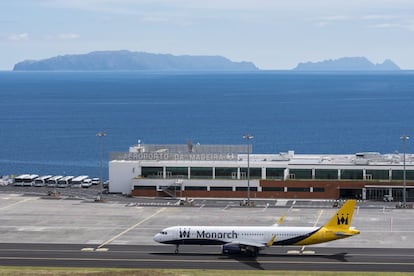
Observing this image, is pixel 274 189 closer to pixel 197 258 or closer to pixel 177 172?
pixel 177 172

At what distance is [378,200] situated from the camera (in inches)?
5468

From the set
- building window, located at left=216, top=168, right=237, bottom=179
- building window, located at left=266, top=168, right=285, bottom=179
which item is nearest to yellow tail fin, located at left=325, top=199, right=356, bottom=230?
building window, located at left=266, top=168, right=285, bottom=179

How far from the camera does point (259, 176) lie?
474 feet

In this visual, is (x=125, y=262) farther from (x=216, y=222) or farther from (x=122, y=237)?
(x=216, y=222)

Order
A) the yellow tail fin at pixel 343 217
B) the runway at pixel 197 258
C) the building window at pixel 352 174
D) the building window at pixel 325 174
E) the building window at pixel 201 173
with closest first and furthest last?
the runway at pixel 197 258 → the yellow tail fin at pixel 343 217 → the building window at pixel 352 174 → the building window at pixel 325 174 → the building window at pixel 201 173

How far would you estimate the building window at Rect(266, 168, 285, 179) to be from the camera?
14425 cm

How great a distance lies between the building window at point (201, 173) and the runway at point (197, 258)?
160 ft

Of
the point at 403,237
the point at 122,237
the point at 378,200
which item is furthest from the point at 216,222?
the point at 378,200

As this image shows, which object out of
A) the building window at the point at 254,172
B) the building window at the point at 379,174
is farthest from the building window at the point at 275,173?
the building window at the point at 379,174

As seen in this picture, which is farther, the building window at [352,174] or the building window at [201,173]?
the building window at [201,173]

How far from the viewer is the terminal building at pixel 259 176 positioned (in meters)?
140

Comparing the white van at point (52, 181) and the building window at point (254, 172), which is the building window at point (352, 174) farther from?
the white van at point (52, 181)

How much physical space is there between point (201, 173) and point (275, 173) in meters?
12.5

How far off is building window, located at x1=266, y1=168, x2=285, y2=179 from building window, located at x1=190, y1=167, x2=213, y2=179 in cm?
962
